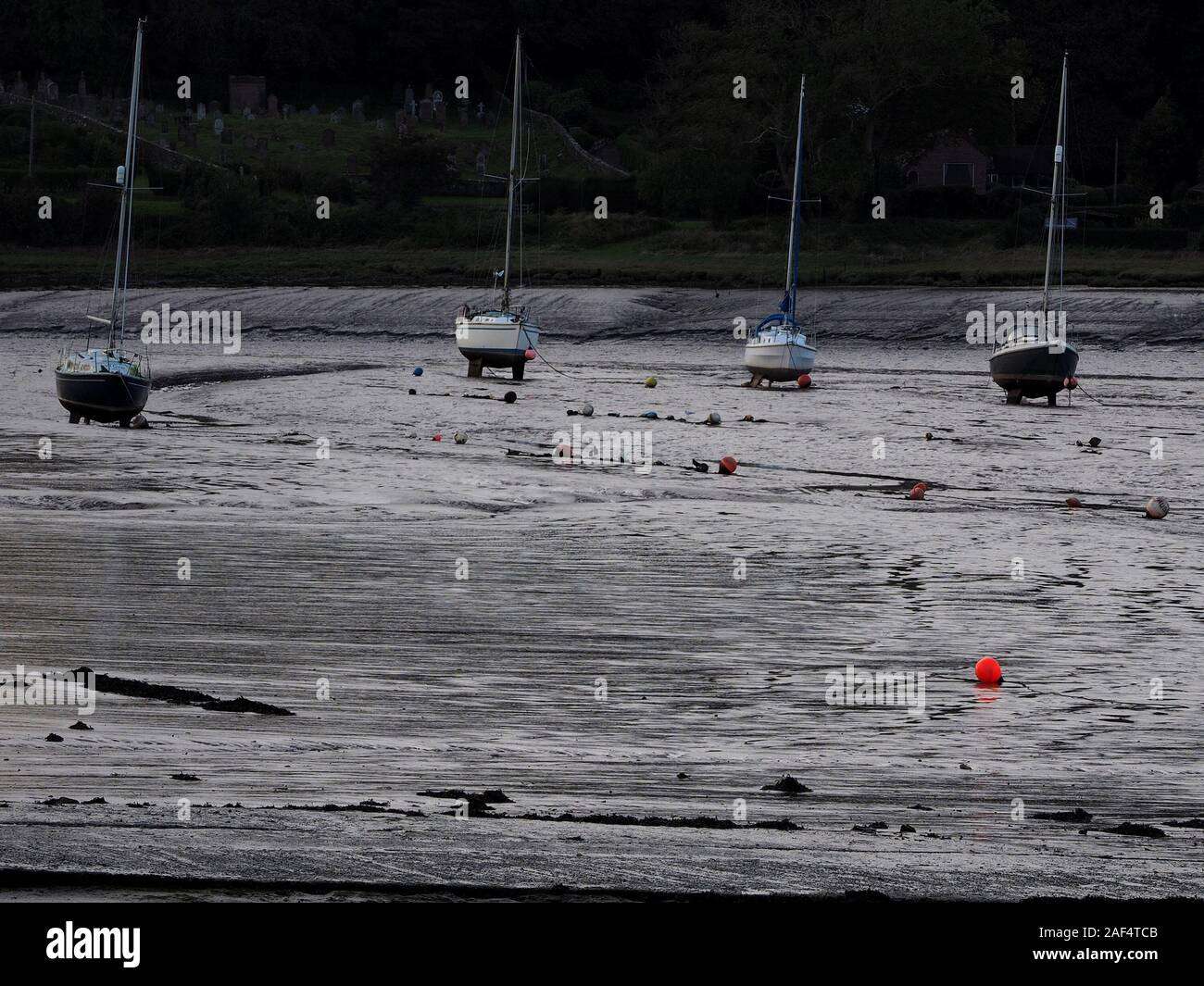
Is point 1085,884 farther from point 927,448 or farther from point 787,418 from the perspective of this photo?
point 787,418

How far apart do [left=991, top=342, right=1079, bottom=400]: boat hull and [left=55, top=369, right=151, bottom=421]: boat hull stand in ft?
73.1

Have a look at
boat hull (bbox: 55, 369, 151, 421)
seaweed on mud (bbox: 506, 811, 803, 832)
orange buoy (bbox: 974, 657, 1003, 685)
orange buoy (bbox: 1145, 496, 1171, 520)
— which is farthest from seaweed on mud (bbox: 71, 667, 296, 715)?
boat hull (bbox: 55, 369, 151, 421)

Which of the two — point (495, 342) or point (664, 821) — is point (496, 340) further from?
point (664, 821)

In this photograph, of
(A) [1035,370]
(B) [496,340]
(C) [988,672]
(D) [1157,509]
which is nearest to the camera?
(C) [988,672]

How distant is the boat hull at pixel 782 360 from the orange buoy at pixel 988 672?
120 feet

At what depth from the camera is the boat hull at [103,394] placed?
1387 inches

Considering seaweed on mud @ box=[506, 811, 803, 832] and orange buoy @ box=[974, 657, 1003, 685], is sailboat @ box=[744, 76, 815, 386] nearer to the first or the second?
orange buoy @ box=[974, 657, 1003, 685]

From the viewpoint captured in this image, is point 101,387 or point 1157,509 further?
point 101,387

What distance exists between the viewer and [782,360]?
49.2 meters

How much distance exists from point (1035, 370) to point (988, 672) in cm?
3368

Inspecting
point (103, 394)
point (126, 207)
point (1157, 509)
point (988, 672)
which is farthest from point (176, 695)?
point (126, 207)

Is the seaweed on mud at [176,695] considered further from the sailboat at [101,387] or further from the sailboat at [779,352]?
the sailboat at [779,352]

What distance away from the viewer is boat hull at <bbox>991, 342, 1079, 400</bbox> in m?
45.2
